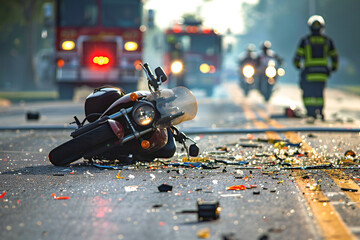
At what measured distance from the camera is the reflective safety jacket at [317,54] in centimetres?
1609

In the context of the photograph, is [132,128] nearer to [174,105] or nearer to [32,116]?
[174,105]

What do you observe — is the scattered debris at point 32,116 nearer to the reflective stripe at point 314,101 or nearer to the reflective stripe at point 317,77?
the reflective stripe at point 314,101

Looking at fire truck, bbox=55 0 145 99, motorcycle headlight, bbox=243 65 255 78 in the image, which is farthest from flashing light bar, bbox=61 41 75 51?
motorcycle headlight, bbox=243 65 255 78

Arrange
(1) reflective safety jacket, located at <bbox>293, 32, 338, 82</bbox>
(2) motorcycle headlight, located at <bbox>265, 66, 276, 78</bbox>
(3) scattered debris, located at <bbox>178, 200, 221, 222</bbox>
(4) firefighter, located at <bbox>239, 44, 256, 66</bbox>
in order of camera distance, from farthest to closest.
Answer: (4) firefighter, located at <bbox>239, 44, 256, 66</bbox>, (2) motorcycle headlight, located at <bbox>265, 66, 276, 78</bbox>, (1) reflective safety jacket, located at <bbox>293, 32, 338, 82</bbox>, (3) scattered debris, located at <bbox>178, 200, 221, 222</bbox>

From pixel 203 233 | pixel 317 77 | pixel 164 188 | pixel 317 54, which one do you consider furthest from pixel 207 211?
pixel 317 77

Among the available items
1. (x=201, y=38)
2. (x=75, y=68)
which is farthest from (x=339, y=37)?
(x=75, y=68)

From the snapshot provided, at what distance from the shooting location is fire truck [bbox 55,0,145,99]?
22.4 meters

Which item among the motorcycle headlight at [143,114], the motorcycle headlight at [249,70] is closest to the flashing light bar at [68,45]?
the motorcycle headlight at [249,70]

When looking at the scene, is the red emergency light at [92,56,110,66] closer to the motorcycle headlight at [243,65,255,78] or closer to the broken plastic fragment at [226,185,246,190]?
the motorcycle headlight at [243,65,255,78]

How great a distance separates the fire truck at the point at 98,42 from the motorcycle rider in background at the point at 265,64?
13.5 ft

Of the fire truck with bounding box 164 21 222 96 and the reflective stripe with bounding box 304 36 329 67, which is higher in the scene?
the reflective stripe with bounding box 304 36 329 67

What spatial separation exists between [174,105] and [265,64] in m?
16.1

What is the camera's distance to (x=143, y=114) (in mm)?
8117

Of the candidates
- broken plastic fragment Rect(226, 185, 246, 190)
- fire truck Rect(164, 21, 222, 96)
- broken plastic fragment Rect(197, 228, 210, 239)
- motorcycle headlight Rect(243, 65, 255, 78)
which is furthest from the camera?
fire truck Rect(164, 21, 222, 96)
